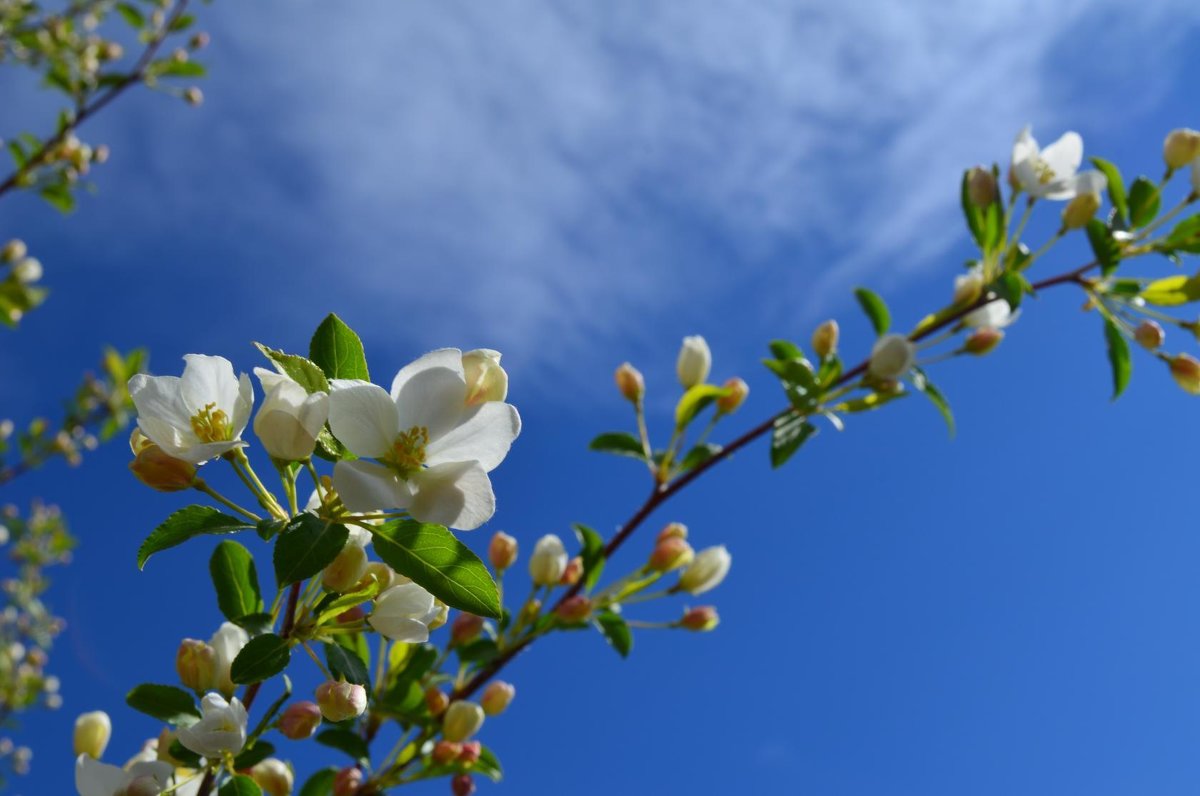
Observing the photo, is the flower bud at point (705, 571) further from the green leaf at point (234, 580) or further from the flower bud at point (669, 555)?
the green leaf at point (234, 580)

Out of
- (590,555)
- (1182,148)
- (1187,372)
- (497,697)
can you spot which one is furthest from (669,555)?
(1182,148)

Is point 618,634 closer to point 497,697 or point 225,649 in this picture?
point 497,697

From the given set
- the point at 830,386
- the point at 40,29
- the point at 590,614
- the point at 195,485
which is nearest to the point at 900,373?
the point at 830,386

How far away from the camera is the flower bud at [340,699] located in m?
0.85

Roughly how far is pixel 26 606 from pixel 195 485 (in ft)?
15.5

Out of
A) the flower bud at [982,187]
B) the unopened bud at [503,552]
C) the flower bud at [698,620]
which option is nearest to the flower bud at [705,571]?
the flower bud at [698,620]

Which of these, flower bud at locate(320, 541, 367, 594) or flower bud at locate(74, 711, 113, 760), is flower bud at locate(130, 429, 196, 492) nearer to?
flower bud at locate(320, 541, 367, 594)

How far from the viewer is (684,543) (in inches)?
62.4

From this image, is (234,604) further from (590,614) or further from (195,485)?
(590,614)

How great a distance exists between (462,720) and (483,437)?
58 centimetres

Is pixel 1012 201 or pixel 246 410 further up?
pixel 1012 201

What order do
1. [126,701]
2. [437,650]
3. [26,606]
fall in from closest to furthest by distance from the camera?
[126,701]
[437,650]
[26,606]

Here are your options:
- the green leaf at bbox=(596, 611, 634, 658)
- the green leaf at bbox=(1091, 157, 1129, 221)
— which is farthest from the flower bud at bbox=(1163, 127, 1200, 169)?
the green leaf at bbox=(596, 611, 634, 658)

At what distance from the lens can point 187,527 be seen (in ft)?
2.64
